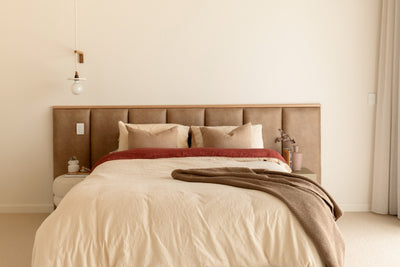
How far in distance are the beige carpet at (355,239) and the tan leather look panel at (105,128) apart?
93cm

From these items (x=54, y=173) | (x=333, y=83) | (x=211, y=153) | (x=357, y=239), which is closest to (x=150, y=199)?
(x=211, y=153)

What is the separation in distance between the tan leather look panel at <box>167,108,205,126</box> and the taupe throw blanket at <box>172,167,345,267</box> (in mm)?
1648

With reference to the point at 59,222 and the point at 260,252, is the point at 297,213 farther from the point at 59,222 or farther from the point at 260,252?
the point at 59,222

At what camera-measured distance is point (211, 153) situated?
380cm

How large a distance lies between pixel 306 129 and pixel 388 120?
826 mm

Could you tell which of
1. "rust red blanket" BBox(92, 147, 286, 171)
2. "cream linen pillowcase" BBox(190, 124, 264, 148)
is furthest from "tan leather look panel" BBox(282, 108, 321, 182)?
"rust red blanket" BBox(92, 147, 286, 171)

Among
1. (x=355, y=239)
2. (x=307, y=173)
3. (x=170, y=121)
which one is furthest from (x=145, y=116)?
(x=355, y=239)

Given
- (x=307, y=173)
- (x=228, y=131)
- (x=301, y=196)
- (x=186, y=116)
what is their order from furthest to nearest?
(x=186, y=116) < (x=228, y=131) < (x=307, y=173) < (x=301, y=196)

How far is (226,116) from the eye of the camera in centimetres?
463

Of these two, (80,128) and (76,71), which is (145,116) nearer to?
(80,128)

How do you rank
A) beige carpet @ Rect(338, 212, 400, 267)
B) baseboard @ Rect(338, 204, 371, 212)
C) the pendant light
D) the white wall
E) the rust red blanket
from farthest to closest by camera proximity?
1. baseboard @ Rect(338, 204, 371, 212)
2. the white wall
3. the pendant light
4. the rust red blanket
5. beige carpet @ Rect(338, 212, 400, 267)

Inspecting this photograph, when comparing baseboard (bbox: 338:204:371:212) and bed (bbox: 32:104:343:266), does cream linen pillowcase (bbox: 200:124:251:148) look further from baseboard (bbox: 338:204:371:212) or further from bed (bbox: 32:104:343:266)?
baseboard (bbox: 338:204:371:212)

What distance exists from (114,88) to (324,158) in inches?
92.4

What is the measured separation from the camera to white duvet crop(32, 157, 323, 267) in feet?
7.46
